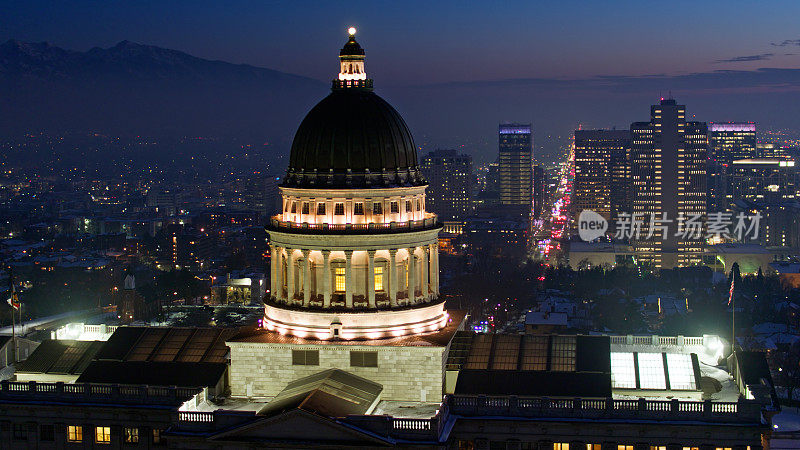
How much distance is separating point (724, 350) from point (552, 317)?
8117 centimetres

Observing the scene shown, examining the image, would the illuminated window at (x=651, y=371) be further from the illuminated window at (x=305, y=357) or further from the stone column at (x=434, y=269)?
the illuminated window at (x=305, y=357)

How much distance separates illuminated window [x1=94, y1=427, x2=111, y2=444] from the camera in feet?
236

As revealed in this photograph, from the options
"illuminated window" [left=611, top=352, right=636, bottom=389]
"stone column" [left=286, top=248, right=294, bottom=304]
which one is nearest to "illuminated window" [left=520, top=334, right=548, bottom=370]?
"illuminated window" [left=611, top=352, right=636, bottom=389]

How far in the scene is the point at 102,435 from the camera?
236 ft

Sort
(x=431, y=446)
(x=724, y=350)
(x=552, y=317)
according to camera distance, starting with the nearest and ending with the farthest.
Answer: (x=431, y=446) → (x=724, y=350) → (x=552, y=317)

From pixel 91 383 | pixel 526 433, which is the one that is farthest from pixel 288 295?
pixel 526 433

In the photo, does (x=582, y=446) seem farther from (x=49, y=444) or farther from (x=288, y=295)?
(x=49, y=444)

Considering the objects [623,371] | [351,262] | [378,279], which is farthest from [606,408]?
[351,262]

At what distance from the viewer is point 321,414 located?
2483 inches

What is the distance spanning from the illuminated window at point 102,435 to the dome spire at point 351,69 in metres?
25.8

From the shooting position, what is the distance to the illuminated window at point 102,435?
7194 centimetres

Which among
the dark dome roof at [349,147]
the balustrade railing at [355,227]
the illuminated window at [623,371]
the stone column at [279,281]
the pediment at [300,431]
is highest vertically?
the dark dome roof at [349,147]

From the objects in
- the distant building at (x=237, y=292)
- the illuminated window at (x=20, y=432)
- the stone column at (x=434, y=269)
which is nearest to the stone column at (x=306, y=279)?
the stone column at (x=434, y=269)

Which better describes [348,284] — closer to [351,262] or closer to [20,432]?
[351,262]
